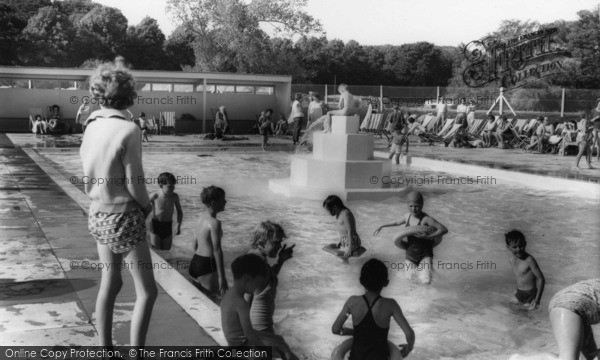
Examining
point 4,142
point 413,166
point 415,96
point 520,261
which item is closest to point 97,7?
point 415,96

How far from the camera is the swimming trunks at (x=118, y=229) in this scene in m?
3.45

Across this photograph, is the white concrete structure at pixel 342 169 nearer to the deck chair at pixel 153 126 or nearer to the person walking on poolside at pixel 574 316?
the person walking on poolside at pixel 574 316

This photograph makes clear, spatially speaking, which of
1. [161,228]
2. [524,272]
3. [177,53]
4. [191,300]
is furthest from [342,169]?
[177,53]

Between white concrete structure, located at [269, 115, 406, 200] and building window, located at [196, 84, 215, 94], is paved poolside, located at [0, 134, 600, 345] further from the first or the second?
building window, located at [196, 84, 215, 94]

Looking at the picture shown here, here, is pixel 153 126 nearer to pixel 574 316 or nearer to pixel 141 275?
pixel 141 275

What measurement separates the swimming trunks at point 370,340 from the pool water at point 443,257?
5.02ft

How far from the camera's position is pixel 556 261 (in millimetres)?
8312

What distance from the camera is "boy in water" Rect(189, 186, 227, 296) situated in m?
5.34

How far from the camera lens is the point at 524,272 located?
599cm

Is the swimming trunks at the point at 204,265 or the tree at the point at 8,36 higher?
the tree at the point at 8,36

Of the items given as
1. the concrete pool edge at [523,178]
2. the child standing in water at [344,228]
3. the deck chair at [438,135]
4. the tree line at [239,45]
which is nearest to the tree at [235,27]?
the tree line at [239,45]

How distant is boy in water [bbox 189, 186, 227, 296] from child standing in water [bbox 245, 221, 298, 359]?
0.80 meters

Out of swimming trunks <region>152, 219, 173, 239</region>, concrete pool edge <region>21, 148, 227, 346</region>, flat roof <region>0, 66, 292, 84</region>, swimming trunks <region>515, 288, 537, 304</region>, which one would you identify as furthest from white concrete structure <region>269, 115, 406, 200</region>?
flat roof <region>0, 66, 292, 84</region>

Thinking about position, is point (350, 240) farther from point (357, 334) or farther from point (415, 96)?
point (415, 96)
